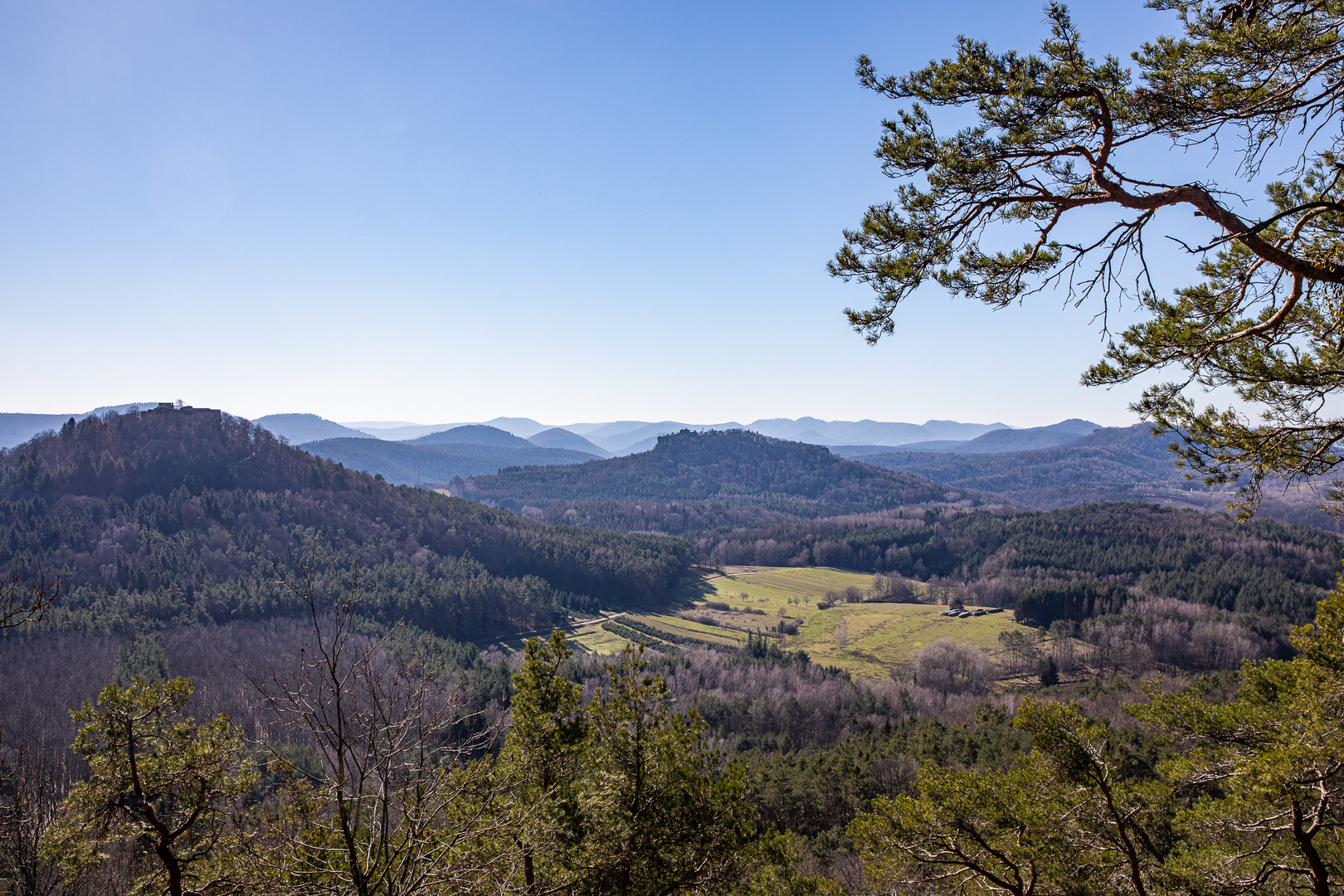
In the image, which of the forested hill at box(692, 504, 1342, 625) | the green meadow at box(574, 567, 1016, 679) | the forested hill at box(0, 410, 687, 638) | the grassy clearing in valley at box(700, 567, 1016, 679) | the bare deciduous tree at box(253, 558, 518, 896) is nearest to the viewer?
the bare deciduous tree at box(253, 558, 518, 896)

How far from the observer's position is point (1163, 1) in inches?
333

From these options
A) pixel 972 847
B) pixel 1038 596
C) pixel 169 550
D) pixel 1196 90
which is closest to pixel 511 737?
pixel 972 847

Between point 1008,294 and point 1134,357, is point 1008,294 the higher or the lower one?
the higher one

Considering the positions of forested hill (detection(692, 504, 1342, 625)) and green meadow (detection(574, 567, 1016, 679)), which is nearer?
green meadow (detection(574, 567, 1016, 679))

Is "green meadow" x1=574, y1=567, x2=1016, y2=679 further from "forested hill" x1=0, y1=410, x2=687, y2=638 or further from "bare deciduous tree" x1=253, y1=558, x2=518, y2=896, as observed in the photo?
"bare deciduous tree" x1=253, y1=558, x2=518, y2=896

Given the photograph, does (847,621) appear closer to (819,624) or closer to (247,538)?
(819,624)

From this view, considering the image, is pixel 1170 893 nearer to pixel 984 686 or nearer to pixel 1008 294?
pixel 1008 294

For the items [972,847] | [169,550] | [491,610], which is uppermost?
[972,847]

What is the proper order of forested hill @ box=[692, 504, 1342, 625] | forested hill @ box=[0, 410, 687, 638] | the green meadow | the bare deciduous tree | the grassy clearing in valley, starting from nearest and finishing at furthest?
the bare deciduous tree
the grassy clearing in valley
the green meadow
forested hill @ box=[0, 410, 687, 638]
forested hill @ box=[692, 504, 1342, 625]

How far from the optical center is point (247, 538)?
110m

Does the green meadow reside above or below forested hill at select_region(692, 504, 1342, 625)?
below

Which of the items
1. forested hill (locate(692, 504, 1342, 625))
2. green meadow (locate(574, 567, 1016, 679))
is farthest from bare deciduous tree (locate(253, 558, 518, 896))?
forested hill (locate(692, 504, 1342, 625))

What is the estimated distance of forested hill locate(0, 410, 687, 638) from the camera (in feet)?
293

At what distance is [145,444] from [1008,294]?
161 meters
